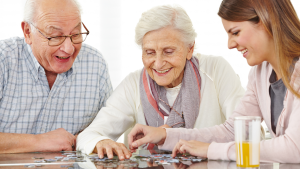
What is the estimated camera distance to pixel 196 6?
15.5 ft

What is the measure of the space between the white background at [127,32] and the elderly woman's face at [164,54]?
2.27 meters

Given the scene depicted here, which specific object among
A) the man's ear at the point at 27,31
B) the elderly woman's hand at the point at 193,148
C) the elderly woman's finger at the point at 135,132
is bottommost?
the elderly woman's hand at the point at 193,148

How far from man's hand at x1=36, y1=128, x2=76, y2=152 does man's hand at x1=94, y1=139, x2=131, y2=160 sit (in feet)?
1.03

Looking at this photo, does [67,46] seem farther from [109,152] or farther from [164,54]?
[109,152]

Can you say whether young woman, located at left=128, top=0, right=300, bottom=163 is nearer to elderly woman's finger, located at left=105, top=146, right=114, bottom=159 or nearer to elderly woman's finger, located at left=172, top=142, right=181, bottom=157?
elderly woman's finger, located at left=172, top=142, right=181, bottom=157

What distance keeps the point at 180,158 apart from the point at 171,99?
900mm

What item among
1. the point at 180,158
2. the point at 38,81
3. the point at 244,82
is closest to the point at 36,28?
the point at 38,81

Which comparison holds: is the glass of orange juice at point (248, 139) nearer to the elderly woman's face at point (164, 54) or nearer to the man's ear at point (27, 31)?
the elderly woman's face at point (164, 54)

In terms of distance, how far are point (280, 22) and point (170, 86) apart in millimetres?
1130

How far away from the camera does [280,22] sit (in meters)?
1.64

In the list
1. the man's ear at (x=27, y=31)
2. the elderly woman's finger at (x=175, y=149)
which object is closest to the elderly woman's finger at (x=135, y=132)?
the elderly woman's finger at (x=175, y=149)

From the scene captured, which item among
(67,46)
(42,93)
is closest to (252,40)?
(67,46)

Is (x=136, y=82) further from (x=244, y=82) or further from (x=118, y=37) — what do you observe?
(x=244, y=82)

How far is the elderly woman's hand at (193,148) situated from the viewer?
1.68 meters
